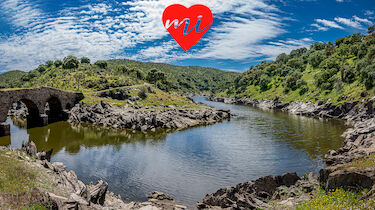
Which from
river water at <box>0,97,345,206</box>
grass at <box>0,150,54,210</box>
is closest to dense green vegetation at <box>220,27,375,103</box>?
river water at <box>0,97,345,206</box>

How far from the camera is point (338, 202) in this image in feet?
52.3

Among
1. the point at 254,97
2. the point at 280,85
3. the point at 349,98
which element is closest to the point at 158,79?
the point at 254,97

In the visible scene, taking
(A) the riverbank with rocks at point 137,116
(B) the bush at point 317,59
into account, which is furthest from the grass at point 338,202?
(B) the bush at point 317,59

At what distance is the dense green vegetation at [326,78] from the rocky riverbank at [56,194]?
81.8 metres

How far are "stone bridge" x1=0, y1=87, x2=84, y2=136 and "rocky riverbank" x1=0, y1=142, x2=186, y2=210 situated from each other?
1602 inches

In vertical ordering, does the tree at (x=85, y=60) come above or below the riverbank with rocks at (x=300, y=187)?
above

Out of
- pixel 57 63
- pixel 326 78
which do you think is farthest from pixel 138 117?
pixel 57 63

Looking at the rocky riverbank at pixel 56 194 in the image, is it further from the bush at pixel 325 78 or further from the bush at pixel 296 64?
the bush at pixel 296 64

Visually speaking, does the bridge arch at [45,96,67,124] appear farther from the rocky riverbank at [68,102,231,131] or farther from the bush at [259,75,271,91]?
the bush at [259,75,271,91]

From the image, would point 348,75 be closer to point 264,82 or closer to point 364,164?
point 264,82

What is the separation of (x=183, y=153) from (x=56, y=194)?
90.2ft

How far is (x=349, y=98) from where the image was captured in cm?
8275

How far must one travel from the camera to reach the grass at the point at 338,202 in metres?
14.7

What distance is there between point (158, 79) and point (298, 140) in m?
109
